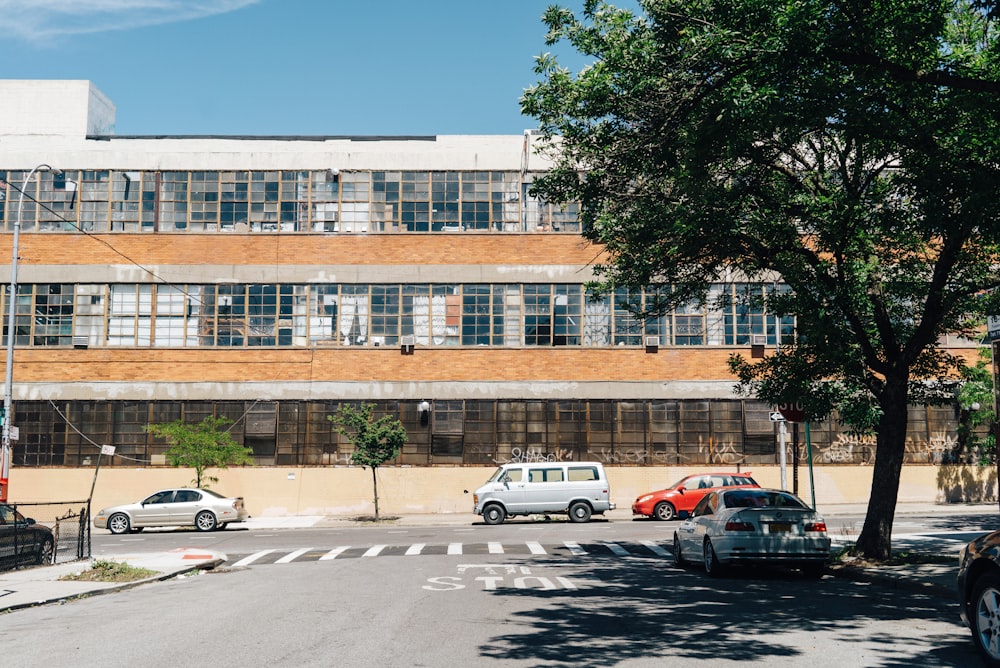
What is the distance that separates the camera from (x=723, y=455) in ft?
132

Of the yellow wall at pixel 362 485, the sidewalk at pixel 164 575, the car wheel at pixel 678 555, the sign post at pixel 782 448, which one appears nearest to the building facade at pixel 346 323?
the yellow wall at pixel 362 485

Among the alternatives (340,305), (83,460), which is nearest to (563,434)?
(340,305)

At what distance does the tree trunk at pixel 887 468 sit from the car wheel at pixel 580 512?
14.8 m

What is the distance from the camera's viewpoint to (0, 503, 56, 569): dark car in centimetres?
1936

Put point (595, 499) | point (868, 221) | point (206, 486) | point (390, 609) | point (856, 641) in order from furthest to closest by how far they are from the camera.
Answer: point (206, 486), point (595, 499), point (868, 221), point (390, 609), point (856, 641)

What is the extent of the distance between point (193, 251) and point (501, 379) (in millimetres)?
13333

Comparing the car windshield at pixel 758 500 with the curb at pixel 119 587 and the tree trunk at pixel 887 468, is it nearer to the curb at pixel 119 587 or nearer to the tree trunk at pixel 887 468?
the tree trunk at pixel 887 468

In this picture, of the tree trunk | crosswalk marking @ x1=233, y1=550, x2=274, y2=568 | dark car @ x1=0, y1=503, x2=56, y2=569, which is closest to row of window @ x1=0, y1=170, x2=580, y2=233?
crosswalk marking @ x1=233, y1=550, x2=274, y2=568

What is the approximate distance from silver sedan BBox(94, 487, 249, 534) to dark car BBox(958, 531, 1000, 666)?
88.3 feet

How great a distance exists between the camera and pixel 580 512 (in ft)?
108

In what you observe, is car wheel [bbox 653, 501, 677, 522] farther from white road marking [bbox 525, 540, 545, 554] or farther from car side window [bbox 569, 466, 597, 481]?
white road marking [bbox 525, 540, 545, 554]

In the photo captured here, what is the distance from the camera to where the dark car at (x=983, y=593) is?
28.3ft

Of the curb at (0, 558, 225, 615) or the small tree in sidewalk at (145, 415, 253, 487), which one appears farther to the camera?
the small tree in sidewalk at (145, 415, 253, 487)

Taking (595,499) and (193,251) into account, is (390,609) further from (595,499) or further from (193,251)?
(193,251)
